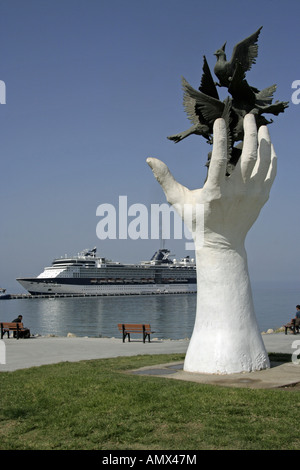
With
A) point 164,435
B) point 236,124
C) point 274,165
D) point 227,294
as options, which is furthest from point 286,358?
point 164,435

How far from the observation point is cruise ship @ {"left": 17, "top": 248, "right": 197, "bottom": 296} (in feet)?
249

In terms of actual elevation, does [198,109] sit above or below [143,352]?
above

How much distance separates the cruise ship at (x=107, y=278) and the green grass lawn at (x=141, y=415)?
70.3 metres

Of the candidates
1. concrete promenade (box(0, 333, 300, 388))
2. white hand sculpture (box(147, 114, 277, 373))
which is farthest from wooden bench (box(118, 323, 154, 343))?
white hand sculpture (box(147, 114, 277, 373))

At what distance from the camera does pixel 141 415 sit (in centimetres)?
489

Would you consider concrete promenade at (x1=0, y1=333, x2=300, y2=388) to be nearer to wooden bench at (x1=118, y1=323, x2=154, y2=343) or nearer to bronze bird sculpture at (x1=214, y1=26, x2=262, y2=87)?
wooden bench at (x1=118, y1=323, x2=154, y2=343)

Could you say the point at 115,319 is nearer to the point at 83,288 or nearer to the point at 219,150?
the point at 219,150

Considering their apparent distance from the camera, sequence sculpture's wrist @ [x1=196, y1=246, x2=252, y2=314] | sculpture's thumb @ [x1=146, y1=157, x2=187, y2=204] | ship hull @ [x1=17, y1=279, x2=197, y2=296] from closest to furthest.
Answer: sculpture's wrist @ [x1=196, y1=246, x2=252, y2=314]
sculpture's thumb @ [x1=146, y1=157, x2=187, y2=204]
ship hull @ [x1=17, y1=279, x2=197, y2=296]

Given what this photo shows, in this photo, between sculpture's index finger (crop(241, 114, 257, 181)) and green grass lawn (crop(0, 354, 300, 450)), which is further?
sculpture's index finger (crop(241, 114, 257, 181))

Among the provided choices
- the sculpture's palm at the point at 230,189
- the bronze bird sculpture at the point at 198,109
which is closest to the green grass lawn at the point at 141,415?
the sculpture's palm at the point at 230,189

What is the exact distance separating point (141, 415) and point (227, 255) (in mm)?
3254

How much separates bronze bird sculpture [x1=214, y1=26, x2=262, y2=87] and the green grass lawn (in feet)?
16.1

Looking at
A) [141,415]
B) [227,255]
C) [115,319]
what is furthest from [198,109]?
[115,319]

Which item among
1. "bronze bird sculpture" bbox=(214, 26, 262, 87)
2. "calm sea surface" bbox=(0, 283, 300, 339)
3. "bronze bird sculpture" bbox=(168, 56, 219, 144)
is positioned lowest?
"calm sea surface" bbox=(0, 283, 300, 339)
